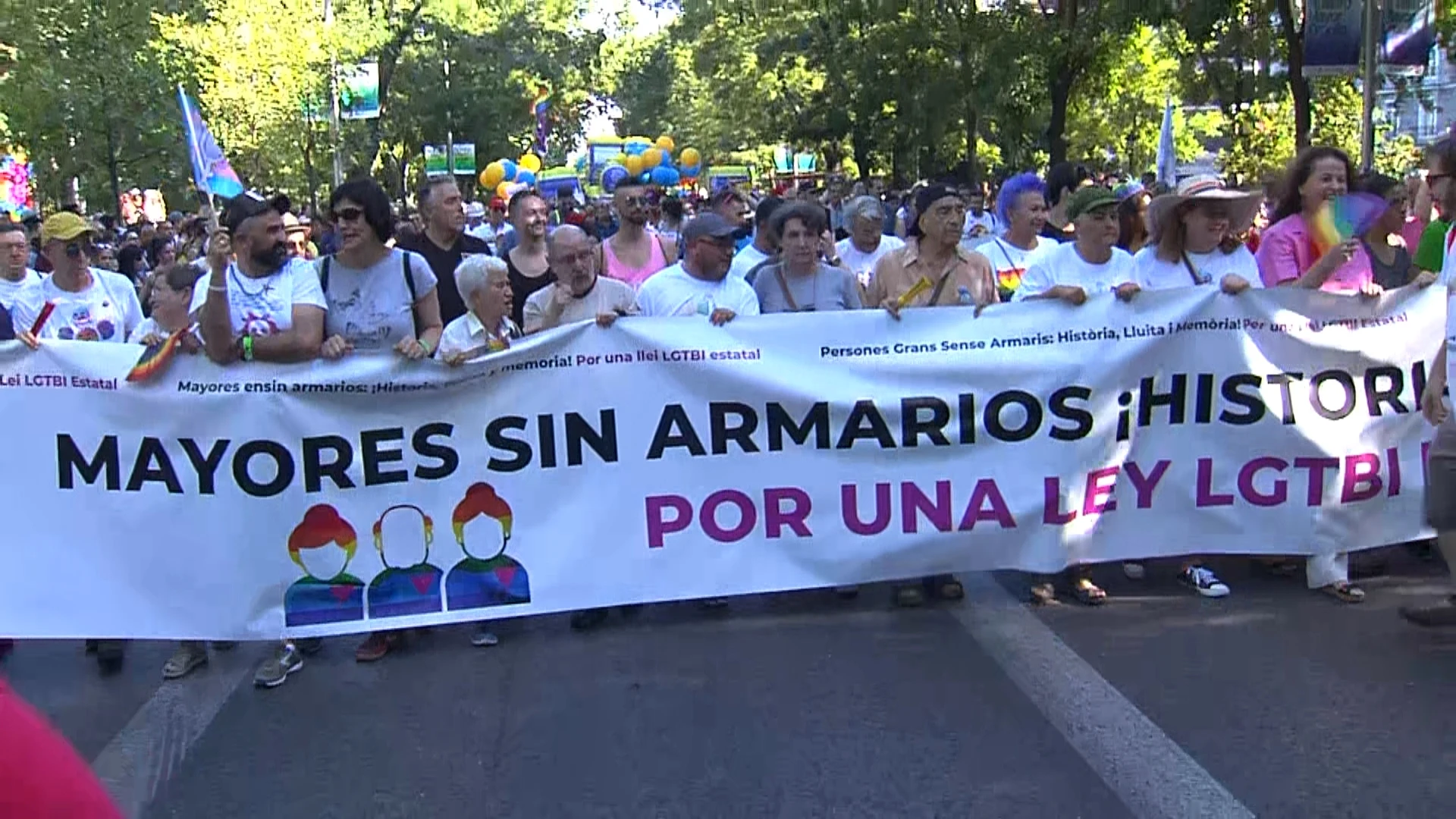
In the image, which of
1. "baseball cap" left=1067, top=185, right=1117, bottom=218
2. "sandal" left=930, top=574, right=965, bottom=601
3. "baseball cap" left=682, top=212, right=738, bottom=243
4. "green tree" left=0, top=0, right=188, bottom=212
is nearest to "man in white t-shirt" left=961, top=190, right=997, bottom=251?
"baseball cap" left=1067, top=185, right=1117, bottom=218

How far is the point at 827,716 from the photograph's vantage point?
A: 456 cm

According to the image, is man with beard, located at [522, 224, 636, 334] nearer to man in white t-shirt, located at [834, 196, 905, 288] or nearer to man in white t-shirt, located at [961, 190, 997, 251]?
man in white t-shirt, located at [834, 196, 905, 288]

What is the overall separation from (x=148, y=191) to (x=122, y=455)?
2680 centimetres

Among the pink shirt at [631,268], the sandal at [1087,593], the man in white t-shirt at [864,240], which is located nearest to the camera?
the sandal at [1087,593]

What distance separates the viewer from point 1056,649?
203 inches

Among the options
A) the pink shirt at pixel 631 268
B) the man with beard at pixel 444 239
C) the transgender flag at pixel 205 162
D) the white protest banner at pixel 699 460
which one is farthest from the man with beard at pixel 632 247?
the white protest banner at pixel 699 460

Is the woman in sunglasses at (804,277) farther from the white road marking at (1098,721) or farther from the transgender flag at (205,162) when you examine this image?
the transgender flag at (205,162)

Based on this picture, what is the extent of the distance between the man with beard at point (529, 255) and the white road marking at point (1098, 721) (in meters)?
2.55

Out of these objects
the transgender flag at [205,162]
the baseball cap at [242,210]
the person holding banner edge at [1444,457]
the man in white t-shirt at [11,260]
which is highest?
the transgender flag at [205,162]

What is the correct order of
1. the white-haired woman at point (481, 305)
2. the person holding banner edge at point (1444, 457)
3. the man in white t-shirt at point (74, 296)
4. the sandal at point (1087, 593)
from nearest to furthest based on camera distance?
the person holding banner edge at point (1444, 457) < the white-haired woman at point (481, 305) < the sandal at point (1087, 593) < the man in white t-shirt at point (74, 296)

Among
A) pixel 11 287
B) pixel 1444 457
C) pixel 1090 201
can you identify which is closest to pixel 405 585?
pixel 11 287

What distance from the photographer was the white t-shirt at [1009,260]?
668 centimetres

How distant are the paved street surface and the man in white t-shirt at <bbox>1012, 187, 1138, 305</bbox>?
128cm

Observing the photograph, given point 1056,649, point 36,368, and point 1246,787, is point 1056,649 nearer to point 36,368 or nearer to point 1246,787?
point 1246,787
